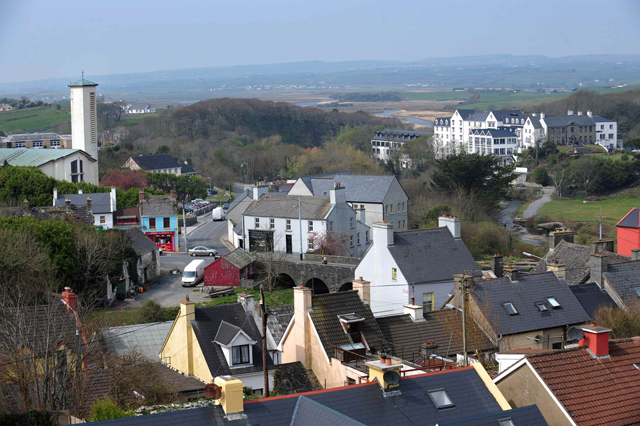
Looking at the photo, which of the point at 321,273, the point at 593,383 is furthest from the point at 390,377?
the point at 321,273

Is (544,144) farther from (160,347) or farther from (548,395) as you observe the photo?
(548,395)

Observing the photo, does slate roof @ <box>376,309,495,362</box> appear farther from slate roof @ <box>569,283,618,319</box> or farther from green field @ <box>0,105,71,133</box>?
green field @ <box>0,105,71,133</box>

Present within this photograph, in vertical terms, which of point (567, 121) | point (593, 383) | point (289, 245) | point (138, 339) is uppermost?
point (567, 121)

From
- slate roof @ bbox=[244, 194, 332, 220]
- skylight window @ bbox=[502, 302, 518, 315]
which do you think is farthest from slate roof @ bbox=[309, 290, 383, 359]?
slate roof @ bbox=[244, 194, 332, 220]

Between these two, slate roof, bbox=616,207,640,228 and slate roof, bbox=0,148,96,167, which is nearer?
slate roof, bbox=616,207,640,228

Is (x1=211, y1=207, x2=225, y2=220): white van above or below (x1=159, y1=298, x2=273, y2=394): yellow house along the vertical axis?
below

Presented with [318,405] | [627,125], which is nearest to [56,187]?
[318,405]

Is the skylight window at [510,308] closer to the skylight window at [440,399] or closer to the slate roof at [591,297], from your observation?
the slate roof at [591,297]

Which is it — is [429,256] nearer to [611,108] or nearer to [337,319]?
[337,319]
